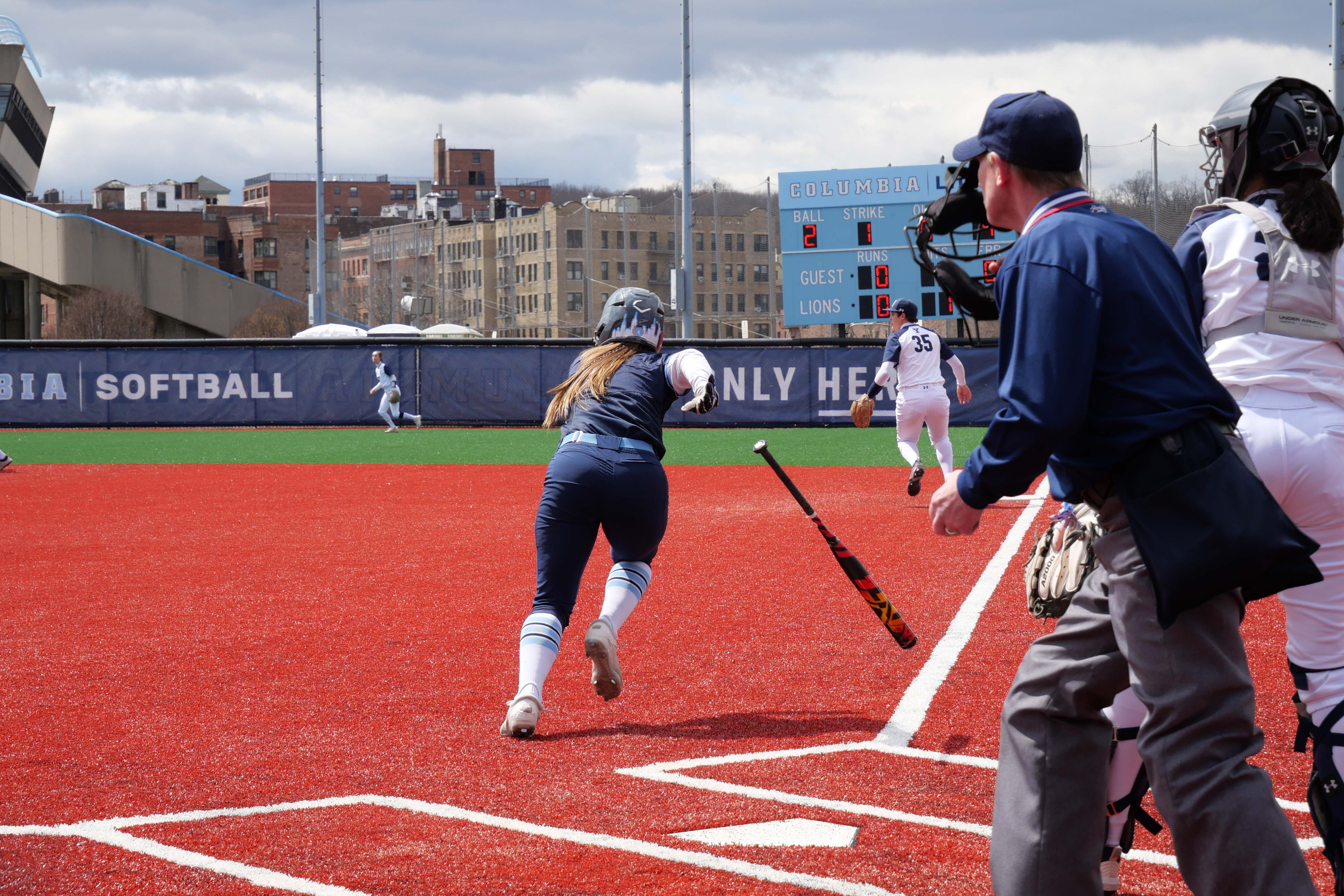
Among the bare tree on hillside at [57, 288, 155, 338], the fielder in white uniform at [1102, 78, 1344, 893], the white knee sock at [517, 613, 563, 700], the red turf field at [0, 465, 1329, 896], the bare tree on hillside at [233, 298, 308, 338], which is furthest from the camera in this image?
the bare tree on hillside at [233, 298, 308, 338]

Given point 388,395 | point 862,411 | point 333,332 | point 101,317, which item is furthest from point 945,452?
point 101,317

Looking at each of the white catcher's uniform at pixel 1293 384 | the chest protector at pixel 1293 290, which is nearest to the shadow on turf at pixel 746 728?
the white catcher's uniform at pixel 1293 384

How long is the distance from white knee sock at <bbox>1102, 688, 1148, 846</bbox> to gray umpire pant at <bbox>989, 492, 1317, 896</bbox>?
1.54 ft

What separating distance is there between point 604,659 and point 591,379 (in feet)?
4.12

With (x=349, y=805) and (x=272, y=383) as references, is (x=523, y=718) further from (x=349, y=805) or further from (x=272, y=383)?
(x=272, y=383)

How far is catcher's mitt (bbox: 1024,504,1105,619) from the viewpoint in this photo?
A: 3.55 meters

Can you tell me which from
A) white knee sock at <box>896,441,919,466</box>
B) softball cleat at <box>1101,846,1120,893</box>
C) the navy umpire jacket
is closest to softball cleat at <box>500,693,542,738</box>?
softball cleat at <box>1101,846,1120,893</box>

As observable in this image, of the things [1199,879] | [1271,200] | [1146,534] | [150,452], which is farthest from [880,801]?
[150,452]

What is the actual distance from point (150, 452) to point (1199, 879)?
22768mm

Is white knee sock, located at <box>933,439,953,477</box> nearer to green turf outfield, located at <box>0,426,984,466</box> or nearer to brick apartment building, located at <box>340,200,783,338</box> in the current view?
green turf outfield, located at <box>0,426,984,466</box>

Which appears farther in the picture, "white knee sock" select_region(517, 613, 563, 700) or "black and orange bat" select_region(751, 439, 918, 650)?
"black and orange bat" select_region(751, 439, 918, 650)

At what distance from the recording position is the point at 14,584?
29.7ft

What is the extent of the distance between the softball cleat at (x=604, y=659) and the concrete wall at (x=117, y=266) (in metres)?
53.2

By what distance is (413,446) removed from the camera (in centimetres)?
2381
